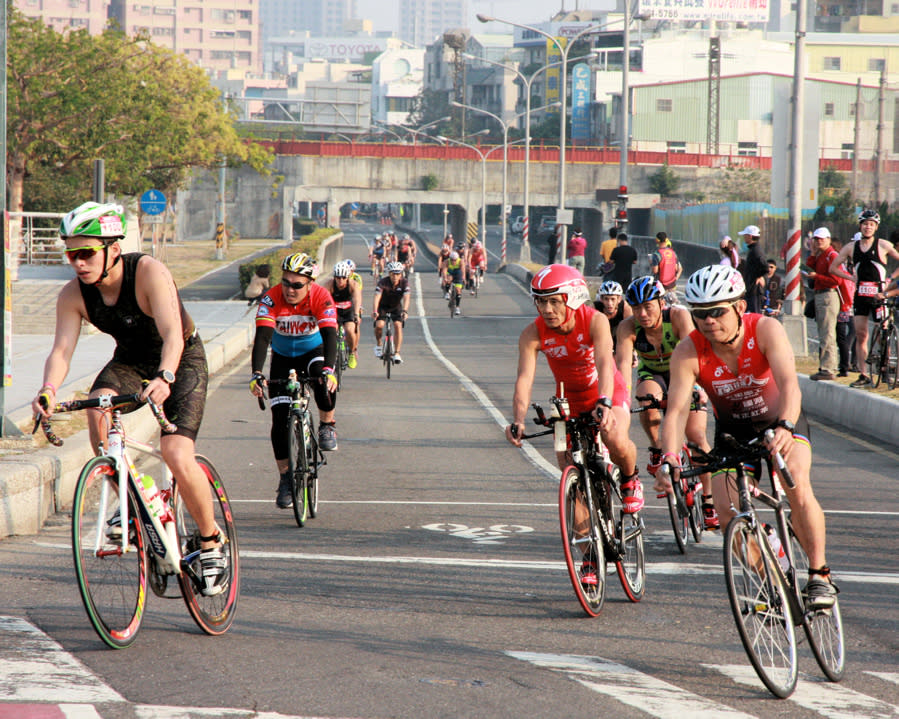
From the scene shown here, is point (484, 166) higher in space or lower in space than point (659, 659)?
higher

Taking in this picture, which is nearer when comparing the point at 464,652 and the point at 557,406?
the point at 464,652

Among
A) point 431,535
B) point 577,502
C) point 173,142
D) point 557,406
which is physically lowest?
point 431,535

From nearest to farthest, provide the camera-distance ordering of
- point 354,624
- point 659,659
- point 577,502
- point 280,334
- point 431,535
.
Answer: point 659,659 < point 354,624 < point 577,502 < point 431,535 < point 280,334

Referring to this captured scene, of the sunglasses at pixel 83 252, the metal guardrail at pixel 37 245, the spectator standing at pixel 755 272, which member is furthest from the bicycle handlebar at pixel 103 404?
the metal guardrail at pixel 37 245

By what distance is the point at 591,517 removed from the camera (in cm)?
652

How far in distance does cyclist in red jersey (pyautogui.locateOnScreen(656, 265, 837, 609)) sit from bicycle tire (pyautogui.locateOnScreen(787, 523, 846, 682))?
2.8 inches

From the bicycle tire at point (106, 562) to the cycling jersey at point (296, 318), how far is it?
13.4 feet

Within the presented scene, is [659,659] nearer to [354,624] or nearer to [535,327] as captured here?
[354,624]

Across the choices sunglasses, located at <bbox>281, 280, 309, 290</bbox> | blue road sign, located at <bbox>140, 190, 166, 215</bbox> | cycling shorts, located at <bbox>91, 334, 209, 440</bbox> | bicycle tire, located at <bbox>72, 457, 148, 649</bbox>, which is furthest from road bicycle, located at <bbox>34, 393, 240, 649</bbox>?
blue road sign, located at <bbox>140, 190, 166, 215</bbox>

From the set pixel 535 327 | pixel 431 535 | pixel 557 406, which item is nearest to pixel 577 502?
pixel 557 406

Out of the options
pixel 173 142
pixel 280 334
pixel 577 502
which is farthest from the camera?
pixel 173 142

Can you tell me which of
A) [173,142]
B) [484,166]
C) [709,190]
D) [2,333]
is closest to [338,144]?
[484,166]

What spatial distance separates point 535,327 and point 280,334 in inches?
117

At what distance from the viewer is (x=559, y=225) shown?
4725 cm
